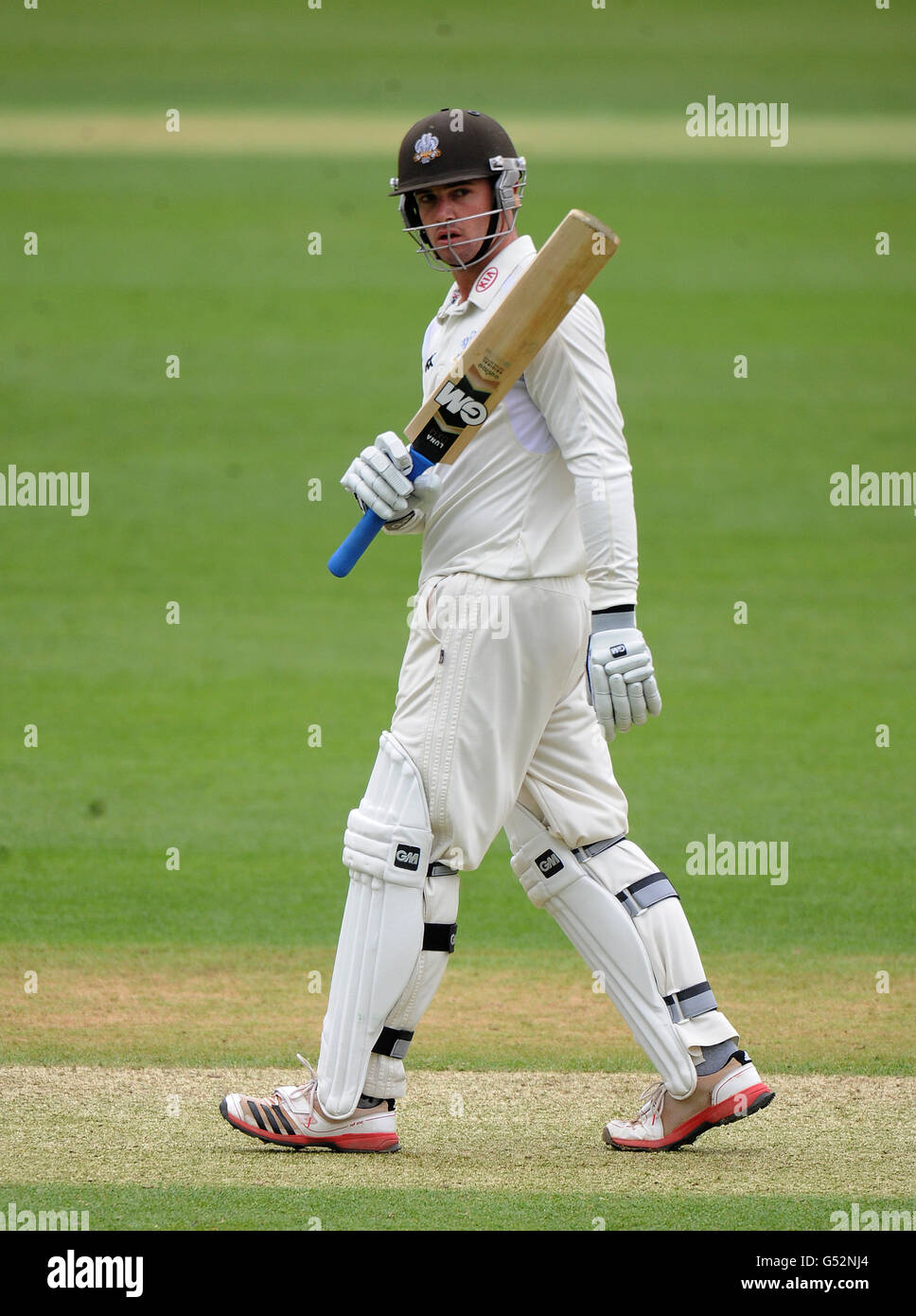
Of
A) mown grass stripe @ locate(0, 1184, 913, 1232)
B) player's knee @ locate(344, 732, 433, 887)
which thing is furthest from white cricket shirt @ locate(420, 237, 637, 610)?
mown grass stripe @ locate(0, 1184, 913, 1232)

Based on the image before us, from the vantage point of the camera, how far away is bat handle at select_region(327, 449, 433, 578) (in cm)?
413

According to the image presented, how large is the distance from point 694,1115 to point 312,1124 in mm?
819

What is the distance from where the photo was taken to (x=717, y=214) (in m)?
22.2

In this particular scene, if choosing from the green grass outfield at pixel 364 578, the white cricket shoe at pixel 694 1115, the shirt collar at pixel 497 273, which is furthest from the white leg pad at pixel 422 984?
the shirt collar at pixel 497 273

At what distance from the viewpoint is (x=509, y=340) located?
398 centimetres

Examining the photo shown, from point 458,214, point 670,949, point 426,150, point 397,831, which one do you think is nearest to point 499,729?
point 397,831

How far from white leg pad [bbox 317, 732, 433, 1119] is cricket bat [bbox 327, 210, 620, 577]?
60cm

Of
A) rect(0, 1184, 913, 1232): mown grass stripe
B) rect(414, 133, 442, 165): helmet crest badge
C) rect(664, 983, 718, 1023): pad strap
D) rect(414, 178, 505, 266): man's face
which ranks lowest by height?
rect(0, 1184, 913, 1232): mown grass stripe

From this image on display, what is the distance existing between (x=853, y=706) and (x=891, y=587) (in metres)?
2.73

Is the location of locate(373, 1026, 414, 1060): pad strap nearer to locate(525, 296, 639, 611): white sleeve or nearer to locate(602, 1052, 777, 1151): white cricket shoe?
locate(602, 1052, 777, 1151): white cricket shoe

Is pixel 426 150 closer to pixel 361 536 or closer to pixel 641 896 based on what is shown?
pixel 361 536

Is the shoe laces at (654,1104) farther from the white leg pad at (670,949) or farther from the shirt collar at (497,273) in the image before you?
the shirt collar at (497,273)

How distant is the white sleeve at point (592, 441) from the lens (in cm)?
398

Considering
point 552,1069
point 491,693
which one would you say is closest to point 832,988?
point 552,1069
